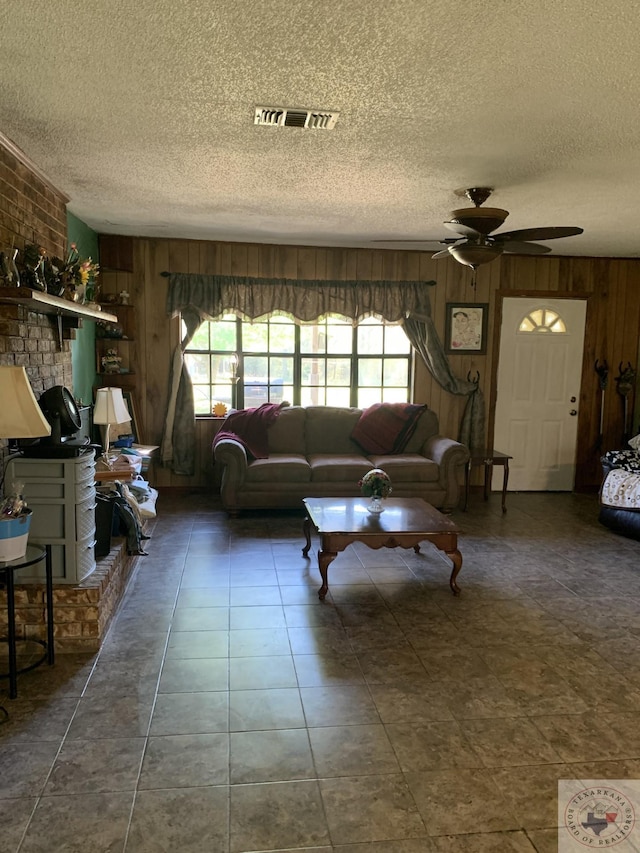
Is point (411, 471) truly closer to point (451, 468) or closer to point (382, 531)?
point (451, 468)

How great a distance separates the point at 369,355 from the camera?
6.51 metres

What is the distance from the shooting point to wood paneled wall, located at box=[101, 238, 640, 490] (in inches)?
237

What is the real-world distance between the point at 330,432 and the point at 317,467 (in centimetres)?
73

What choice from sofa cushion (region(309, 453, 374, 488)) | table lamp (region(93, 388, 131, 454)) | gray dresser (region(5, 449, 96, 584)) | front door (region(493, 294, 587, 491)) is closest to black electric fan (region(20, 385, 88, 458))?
gray dresser (region(5, 449, 96, 584))

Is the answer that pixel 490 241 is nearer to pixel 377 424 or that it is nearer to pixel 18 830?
pixel 377 424

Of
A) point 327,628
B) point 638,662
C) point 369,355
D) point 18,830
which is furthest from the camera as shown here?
point 369,355

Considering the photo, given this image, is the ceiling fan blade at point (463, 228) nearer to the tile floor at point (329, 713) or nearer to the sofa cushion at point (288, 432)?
the tile floor at point (329, 713)

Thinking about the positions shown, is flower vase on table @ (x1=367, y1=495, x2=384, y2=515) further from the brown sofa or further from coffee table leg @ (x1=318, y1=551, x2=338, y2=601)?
the brown sofa

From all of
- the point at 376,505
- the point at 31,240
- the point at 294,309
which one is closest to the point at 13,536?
the point at 31,240

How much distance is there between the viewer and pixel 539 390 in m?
6.57

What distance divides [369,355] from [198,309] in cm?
180

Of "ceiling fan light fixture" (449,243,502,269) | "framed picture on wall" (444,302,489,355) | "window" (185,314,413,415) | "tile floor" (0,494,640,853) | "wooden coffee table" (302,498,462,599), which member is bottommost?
"tile floor" (0,494,640,853)

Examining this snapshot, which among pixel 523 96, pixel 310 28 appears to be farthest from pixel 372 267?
pixel 310 28

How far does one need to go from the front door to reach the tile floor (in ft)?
8.07
